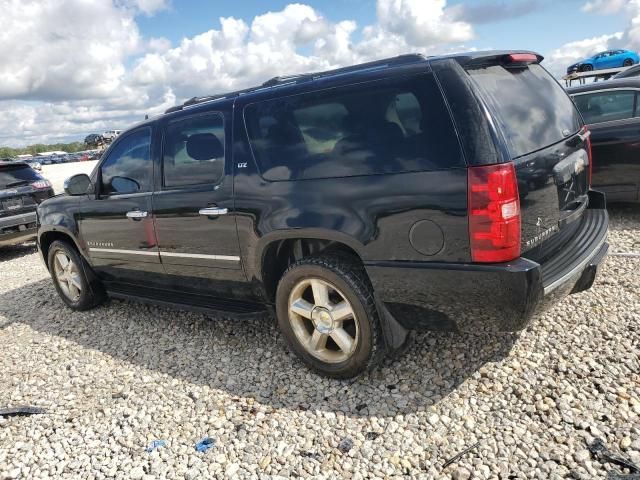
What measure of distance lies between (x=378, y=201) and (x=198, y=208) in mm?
1474

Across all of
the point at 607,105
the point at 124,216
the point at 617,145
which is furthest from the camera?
the point at 607,105

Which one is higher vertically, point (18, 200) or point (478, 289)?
point (18, 200)

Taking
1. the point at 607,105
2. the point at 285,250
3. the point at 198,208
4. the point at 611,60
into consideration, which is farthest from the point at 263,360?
the point at 611,60

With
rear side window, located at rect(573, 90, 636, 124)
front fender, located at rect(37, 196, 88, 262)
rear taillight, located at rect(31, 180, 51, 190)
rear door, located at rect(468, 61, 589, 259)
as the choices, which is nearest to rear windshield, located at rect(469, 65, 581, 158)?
rear door, located at rect(468, 61, 589, 259)

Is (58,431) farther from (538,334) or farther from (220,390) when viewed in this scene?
(538,334)

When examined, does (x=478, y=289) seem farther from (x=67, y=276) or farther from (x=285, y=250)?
(x=67, y=276)

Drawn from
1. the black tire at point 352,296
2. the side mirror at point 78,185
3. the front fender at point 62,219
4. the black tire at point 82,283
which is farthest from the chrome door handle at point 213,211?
the black tire at point 82,283

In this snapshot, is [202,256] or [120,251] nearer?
[202,256]

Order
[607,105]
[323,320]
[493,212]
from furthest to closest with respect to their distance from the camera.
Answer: [607,105] < [323,320] < [493,212]

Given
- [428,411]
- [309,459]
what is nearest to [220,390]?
[309,459]

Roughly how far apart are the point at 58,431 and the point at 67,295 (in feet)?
8.30

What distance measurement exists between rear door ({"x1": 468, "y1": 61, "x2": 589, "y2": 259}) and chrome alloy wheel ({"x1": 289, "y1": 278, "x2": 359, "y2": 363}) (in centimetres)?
113

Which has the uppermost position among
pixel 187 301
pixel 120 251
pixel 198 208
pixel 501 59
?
pixel 501 59

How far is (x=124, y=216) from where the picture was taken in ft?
13.8
